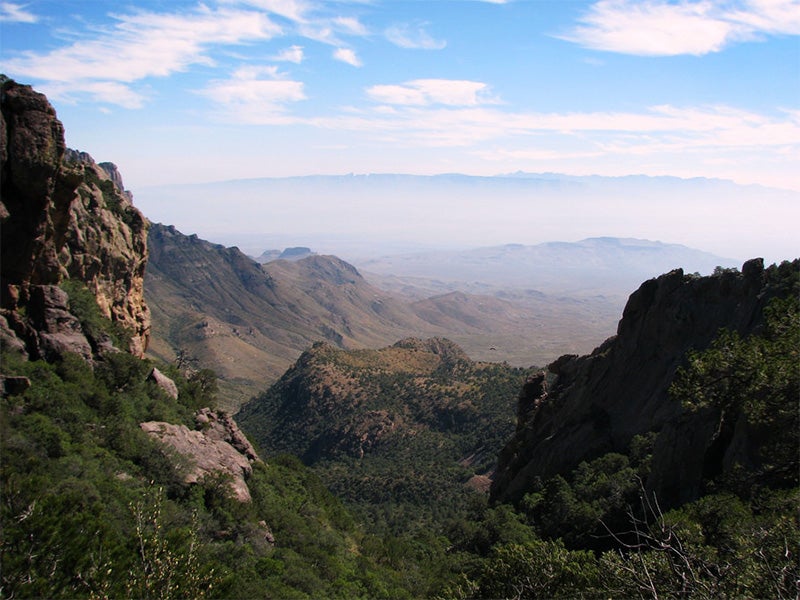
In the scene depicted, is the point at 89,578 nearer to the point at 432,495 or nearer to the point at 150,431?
the point at 150,431

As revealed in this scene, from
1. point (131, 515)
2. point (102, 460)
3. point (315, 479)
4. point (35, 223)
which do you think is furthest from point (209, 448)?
point (315, 479)

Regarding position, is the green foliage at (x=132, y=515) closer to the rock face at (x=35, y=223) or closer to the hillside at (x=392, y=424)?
the rock face at (x=35, y=223)

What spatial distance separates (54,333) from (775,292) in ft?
136

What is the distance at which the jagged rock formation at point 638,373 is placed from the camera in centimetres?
3603

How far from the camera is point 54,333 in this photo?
34.5 m

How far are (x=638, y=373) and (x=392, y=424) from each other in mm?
55144

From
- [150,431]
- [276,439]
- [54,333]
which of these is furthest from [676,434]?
[276,439]

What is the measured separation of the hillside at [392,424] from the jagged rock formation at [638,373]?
21.1 m

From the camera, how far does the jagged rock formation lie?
36.0 meters

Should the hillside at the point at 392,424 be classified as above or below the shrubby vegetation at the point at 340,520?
below

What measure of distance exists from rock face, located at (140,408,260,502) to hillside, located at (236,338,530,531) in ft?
87.9

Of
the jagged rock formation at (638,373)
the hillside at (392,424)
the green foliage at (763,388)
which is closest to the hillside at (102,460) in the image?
the jagged rock formation at (638,373)

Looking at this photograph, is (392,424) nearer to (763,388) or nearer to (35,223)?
(35,223)

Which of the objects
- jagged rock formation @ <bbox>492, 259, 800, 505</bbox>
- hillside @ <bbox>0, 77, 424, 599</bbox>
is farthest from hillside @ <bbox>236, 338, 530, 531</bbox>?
hillside @ <bbox>0, 77, 424, 599</bbox>
